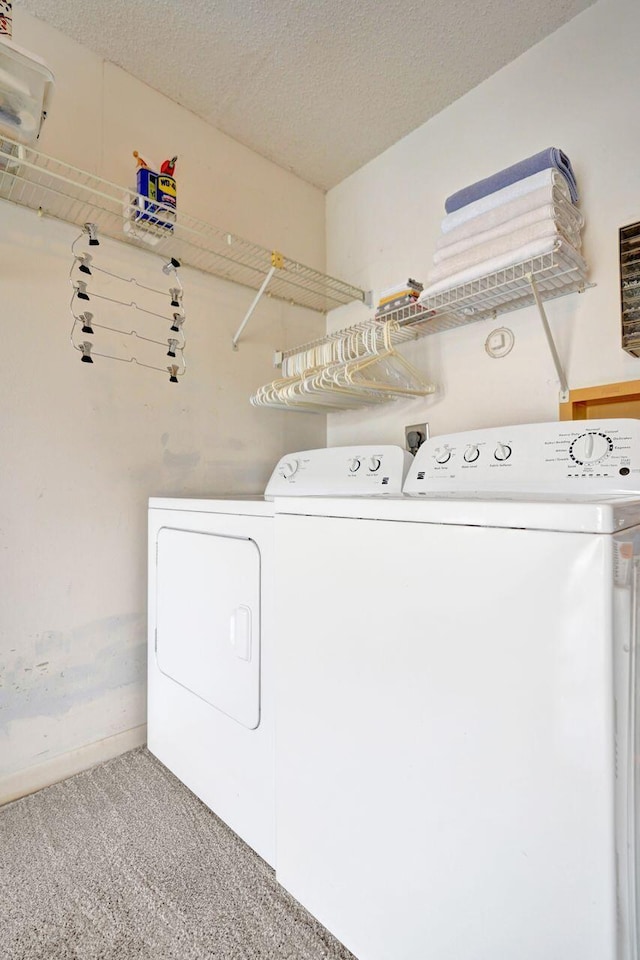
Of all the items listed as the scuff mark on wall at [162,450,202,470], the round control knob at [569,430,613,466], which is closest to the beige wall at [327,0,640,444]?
the round control knob at [569,430,613,466]

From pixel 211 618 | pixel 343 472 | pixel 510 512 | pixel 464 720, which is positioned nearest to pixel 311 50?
pixel 343 472

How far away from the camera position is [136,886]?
3.74 feet

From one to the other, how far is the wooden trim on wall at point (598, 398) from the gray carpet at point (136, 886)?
5.01 ft

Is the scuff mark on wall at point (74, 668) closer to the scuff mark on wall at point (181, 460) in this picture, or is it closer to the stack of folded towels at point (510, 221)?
the scuff mark on wall at point (181, 460)

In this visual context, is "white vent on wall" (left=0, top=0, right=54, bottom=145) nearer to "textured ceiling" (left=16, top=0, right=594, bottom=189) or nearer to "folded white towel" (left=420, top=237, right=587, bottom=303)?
"textured ceiling" (left=16, top=0, right=594, bottom=189)

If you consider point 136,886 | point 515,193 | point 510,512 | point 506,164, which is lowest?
point 136,886

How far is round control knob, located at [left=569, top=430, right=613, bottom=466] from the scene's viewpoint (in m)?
1.15

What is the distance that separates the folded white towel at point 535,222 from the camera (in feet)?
4.31

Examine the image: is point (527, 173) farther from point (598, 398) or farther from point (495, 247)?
point (598, 398)

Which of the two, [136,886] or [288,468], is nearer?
[136,886]

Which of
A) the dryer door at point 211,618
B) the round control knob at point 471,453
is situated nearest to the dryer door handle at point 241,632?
the dryer door at point 211,618

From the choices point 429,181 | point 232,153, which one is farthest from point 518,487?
point 232,153

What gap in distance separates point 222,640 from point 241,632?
105 mm

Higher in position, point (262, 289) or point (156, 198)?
point (156, 198)
